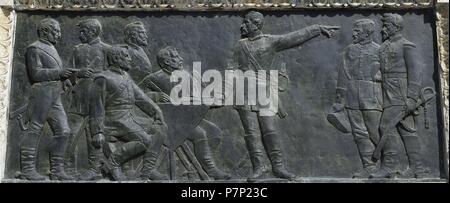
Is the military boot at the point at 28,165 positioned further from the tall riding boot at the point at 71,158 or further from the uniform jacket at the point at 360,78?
the uniform jacket at the point at 360,78

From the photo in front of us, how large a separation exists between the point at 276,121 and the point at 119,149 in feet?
6.15

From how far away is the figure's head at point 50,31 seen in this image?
7.72 metres

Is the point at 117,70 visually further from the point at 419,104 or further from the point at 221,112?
the point at 419,104

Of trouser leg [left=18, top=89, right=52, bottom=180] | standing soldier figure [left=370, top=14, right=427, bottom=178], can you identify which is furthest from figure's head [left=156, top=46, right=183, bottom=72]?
standing soldier figure [left=370, top=14, right=427, bottom=178]

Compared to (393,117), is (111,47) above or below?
above

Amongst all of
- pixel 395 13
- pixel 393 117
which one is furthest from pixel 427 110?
pixel 395 13

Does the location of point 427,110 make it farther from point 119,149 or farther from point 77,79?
point 77,79

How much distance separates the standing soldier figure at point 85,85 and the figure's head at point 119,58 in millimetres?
78

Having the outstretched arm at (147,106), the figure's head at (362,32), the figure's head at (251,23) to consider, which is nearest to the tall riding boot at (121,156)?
the outstretched arm at (147,106)

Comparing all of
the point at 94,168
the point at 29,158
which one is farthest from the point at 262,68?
the point at 29,158

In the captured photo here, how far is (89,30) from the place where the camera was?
7.72m

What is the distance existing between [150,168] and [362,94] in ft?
8.65

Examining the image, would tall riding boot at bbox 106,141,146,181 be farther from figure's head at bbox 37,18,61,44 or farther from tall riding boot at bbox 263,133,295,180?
figure's head at bbox 37,18,61,44

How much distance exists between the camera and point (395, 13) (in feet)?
25.2
